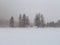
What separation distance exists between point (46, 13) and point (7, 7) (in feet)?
1.47

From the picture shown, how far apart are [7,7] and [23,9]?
0.60 ft

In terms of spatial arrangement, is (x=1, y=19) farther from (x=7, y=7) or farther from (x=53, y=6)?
(x=53, y=6)

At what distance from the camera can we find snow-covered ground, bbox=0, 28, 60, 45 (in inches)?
40.6

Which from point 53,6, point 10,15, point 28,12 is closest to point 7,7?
point 10,15

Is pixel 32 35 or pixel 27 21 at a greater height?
pixel 27 21

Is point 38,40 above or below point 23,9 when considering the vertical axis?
below

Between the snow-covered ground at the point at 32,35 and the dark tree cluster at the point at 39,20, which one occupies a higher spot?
the dark tree cluster at the point at 39,20

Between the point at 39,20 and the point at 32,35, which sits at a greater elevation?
the point at 39,20

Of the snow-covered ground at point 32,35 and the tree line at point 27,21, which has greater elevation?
the tree line at point 27,21

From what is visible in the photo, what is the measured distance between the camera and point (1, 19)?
3.51 feet

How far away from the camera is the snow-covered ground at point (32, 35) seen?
1030mm

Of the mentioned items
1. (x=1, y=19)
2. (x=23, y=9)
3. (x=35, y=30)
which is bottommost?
(x=35, y=30)

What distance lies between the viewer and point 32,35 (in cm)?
104

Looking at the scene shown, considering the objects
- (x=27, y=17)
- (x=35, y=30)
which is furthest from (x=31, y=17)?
(x=35, y=30)
